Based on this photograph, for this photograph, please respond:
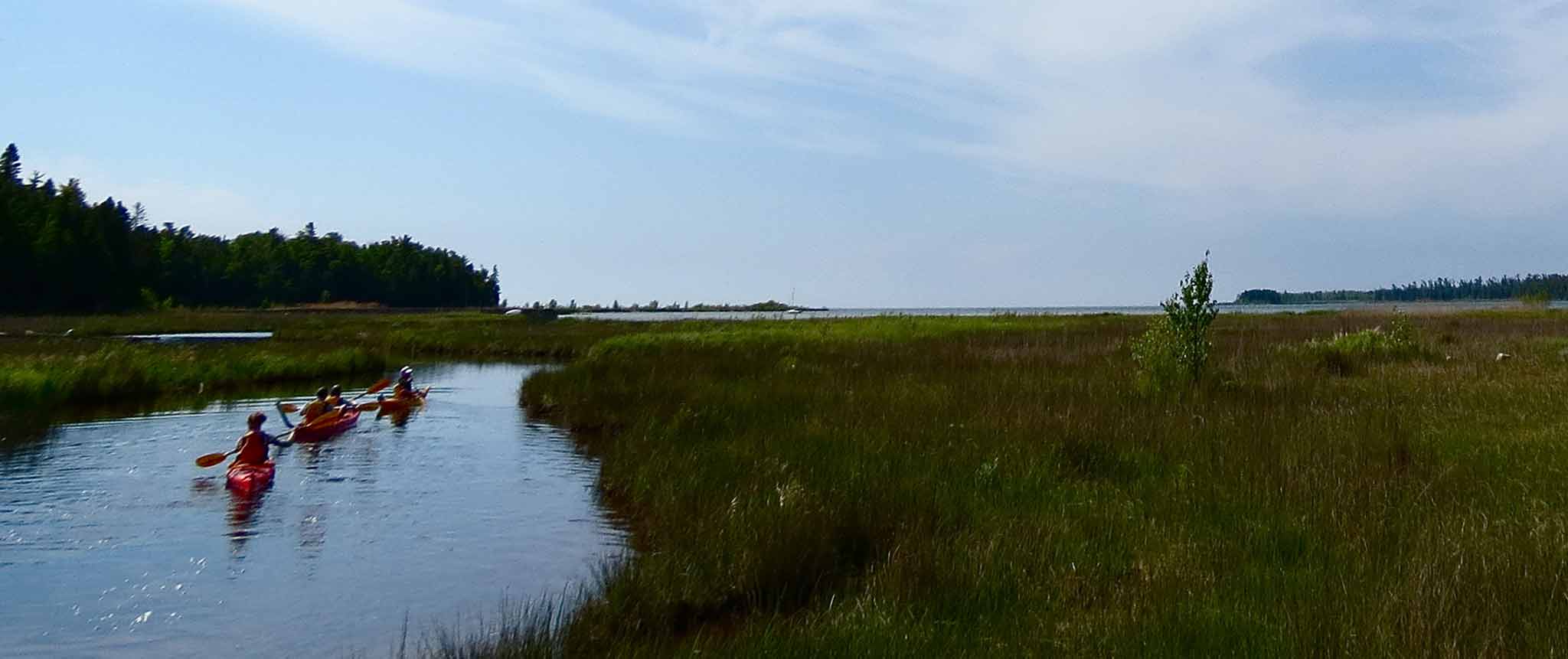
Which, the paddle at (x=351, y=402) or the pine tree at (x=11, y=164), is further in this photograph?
the pine tree at (x=11, y=164)

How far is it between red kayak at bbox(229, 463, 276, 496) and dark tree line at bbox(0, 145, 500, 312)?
67.8 meters

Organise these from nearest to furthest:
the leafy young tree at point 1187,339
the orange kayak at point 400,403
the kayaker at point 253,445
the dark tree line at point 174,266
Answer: the kayaker at point 253,445 → the leafy young tree at point 1187,339 → the orange kayak at point 400,403 → the dark tree line at point 174,266

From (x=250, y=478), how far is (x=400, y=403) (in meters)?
9.13

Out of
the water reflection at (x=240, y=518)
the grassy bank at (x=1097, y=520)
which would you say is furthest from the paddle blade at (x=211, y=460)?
the grassy bank at (x=1097, y=520)

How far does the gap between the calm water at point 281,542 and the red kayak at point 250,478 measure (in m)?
0.21

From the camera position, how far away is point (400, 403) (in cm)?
2202

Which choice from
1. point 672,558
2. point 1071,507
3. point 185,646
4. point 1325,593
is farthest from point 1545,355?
point 185,646

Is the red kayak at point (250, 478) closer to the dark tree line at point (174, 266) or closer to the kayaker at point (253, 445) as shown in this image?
the kayaker at point (253, 445)

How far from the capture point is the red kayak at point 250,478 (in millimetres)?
12859

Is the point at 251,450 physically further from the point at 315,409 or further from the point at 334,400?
the point at 334,400

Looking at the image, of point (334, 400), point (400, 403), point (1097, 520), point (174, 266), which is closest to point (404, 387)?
point (400, 403)

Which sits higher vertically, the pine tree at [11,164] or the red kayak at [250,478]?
the pine tree at [11,164]

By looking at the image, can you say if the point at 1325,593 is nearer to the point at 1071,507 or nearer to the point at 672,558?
the point at 1071,507

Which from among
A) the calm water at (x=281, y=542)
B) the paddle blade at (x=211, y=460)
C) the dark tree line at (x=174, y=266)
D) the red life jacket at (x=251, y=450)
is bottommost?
the calm water at (x=281, y=542)
